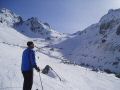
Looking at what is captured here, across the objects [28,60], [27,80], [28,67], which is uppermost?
[28,60]

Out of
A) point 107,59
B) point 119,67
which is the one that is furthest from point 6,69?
point 107,59

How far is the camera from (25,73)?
11.7 meters

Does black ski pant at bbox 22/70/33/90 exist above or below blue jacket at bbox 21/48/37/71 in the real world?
below

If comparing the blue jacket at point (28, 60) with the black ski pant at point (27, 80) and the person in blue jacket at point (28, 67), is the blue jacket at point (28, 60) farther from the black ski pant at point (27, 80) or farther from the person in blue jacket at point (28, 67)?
the black ski pant at point (27, 80)

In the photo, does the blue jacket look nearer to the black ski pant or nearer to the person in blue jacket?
the person in blue jacket

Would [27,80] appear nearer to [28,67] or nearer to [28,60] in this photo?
[28,67]

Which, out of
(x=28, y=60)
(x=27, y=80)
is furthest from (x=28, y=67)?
(x=27, y=80)

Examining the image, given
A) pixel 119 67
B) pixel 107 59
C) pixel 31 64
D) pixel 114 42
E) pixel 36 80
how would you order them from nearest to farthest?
pixel 31 64 < pixel 36 80 < pixel 119 67 < pixel 107 59 < pixel 114 42

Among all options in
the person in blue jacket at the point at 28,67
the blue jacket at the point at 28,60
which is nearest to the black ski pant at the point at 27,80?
the person in blue jacket at the point at 28,67

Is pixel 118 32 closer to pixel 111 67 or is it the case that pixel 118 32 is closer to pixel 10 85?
pixel 111 67

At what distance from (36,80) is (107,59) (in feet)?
463

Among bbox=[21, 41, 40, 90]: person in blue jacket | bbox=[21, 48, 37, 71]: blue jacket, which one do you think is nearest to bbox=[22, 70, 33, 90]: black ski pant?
bbox=[21, 41, 40, 90]: person in blue jacket

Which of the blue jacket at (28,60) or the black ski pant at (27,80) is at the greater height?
the blue jacket at (28,60)

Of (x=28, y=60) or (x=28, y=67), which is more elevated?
(x=28, y=60)
